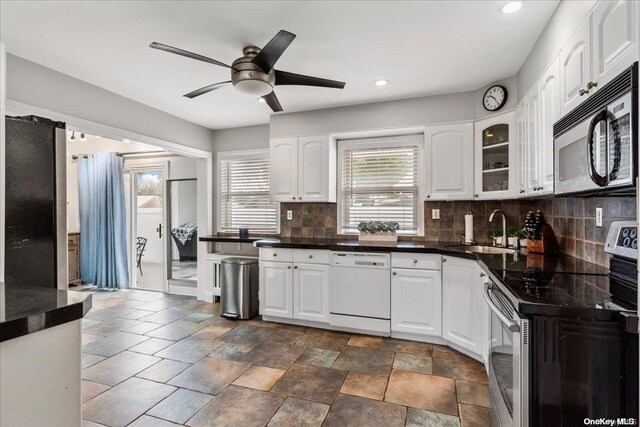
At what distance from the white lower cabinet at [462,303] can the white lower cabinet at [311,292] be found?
122 cm

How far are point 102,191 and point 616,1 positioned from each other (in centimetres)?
637

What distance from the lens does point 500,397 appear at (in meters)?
1.64

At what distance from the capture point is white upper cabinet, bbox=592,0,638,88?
3.89 ft

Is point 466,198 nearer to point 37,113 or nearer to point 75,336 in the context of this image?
point 75,336

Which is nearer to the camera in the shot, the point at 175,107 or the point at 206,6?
the point at 206,6

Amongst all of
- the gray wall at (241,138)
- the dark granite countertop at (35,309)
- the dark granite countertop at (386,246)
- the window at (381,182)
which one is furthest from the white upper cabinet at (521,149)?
the gray wall at (241,138)

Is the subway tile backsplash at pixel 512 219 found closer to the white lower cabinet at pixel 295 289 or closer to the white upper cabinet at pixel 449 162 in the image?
the white upper cabinet at pixel 449 162

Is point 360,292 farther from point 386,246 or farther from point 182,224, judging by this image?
point 182,224

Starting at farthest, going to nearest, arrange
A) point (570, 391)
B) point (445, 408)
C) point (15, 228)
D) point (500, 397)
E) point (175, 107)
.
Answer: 1. point (175, 107)
2. point (445, 408)
3. point (15, 228)
4. point (500, 397)
5. point (570, 391)

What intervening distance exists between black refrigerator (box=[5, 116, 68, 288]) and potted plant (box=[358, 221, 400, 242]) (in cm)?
273

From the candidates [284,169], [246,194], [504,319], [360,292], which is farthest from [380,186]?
[504,319]

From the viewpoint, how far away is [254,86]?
2.36 meters

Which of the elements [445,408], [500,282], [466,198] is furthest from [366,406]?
[466,198]

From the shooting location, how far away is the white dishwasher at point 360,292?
10.9 ft
